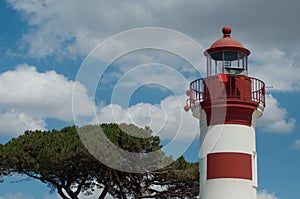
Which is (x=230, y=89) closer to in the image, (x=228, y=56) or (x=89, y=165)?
(x=228, y=56)

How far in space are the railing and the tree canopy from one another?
10.1 m

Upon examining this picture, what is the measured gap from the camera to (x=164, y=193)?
1207 inches

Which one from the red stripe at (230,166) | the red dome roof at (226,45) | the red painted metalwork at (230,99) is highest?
the red dome roof at (226,45)

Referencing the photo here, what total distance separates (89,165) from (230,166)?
536 inches

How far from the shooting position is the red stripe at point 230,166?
17734mm

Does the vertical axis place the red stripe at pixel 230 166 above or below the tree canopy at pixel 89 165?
below

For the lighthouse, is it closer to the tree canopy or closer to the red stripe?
the red stripe

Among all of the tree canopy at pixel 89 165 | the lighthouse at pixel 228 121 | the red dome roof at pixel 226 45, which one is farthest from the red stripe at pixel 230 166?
the tree canopy at pixel 89 165

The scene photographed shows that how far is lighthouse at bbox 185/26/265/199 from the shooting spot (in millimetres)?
17797

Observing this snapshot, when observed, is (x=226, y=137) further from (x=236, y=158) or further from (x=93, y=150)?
(x=93, y=150)

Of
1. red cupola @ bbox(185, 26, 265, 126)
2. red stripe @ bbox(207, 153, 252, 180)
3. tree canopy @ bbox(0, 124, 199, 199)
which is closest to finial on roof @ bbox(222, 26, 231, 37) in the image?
red cupola @ bbox(185, 26, 265, 126)

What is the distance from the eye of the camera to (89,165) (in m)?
30.2

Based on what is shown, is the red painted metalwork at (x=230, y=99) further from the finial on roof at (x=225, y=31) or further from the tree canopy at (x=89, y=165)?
the tree canopy at (x=89, y=165)

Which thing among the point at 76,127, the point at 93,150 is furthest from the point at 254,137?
the point at 76,127
